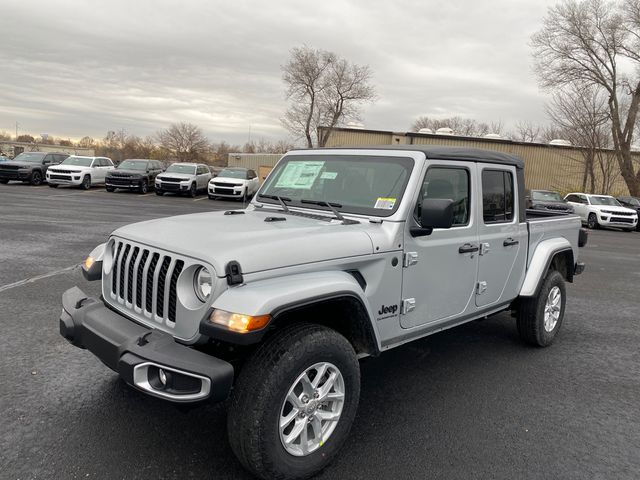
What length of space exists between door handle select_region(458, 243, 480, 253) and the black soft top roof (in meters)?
0.68

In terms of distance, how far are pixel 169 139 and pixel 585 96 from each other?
203 ft

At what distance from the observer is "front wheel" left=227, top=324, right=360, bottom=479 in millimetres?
2512

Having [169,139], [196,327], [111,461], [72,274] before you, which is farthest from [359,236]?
[169,139]

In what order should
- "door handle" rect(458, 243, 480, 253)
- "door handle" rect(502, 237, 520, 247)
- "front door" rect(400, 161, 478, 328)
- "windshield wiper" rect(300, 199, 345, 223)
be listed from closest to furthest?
"front door" rect(400, 161, 478, 328) < "windshield wiper" rect(300, 199, 345, 223) < "door handle" rect(458, 243, 480, 253) < "door handle" rect(502, 237, 520, 247)

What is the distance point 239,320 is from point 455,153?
236cm

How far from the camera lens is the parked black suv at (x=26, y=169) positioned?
2458 centimetres

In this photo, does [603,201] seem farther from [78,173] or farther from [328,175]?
[78,173]

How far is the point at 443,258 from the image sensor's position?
3.69m

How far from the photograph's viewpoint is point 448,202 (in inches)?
124

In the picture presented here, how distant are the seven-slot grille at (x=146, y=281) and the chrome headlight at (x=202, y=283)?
11 cm

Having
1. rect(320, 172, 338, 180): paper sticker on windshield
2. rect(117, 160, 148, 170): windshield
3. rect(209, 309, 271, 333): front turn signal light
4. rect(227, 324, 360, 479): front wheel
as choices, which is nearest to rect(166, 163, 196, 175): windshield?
rect(117, 160, 148, 170): windshield

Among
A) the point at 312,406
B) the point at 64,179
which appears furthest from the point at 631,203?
the point at 64,179

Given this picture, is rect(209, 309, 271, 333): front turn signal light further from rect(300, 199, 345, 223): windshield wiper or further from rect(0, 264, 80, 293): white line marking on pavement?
rect(0, 264, 80, 293): white line marking on pavement

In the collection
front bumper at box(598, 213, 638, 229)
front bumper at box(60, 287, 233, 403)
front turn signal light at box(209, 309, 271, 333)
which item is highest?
front turn signal light at box(209, 309, 271, 333)
